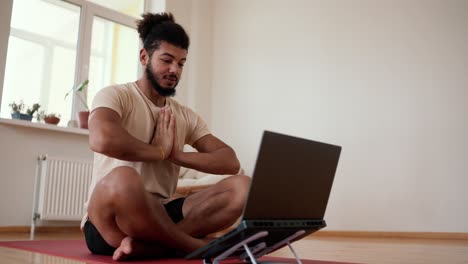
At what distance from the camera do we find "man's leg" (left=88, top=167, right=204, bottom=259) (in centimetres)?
137

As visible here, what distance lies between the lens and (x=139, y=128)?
1678 millimetres

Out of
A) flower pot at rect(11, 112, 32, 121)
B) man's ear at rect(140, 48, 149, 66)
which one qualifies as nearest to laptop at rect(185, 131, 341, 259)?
man's ear at rect(140, 48, 149, 66)

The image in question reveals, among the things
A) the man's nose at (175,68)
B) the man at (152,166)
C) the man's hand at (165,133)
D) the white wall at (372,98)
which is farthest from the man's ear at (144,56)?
the white wall at (372,98)

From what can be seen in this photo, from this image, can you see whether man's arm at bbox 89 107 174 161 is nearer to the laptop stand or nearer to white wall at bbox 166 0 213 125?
the laptop stand

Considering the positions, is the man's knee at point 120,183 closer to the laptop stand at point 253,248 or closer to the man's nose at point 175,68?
the laptop stand at point 253,248

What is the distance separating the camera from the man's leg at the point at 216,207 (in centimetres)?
161

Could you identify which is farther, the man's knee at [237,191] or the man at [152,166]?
the man's knee at [237,191]

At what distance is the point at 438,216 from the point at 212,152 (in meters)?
2.42

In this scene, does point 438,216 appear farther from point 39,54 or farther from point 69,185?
point 39,54

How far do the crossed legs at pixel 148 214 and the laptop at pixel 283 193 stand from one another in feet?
0.76

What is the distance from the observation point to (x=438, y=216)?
11.2ft

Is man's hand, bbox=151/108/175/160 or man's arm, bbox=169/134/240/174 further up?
man's hand, bbox=151/108/175/160

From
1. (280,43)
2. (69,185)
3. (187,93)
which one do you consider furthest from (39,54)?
(280,43)

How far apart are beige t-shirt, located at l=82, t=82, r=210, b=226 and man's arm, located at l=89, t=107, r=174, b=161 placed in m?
0.06
